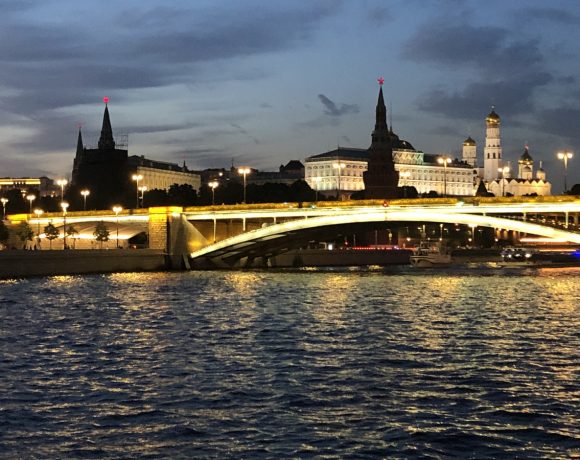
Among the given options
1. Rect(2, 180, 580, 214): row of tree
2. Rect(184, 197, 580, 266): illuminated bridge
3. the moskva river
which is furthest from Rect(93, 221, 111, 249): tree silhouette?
the moskva river

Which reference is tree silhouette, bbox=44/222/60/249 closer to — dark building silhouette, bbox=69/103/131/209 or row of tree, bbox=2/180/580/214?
row of tree, bbox=2/180/580/214

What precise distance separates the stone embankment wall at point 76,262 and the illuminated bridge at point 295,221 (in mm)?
1813

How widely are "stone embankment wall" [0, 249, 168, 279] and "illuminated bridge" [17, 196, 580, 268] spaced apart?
5.95 feet

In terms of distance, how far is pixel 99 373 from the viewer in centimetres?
2905

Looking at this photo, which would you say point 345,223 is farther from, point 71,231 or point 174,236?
point 71,231

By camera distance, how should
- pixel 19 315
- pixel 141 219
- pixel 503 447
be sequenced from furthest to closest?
pixel 141 219
pixel 19 315
pixel 503 447

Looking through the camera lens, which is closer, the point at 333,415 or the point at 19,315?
the point at 333,415

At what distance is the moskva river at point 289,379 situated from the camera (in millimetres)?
21234

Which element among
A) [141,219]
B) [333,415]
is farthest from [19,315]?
[141,219]

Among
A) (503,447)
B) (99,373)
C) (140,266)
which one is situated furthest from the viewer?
(140,266)

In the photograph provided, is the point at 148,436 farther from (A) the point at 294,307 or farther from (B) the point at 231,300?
(B) the point at 231,300

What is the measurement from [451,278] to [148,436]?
5655 centimetres

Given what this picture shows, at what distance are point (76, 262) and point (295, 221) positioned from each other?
1605 centimetres

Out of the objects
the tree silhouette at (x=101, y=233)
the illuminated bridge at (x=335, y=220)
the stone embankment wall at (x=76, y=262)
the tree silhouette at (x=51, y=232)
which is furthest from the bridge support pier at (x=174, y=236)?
the tree silhouette at (x=51, y=232)
